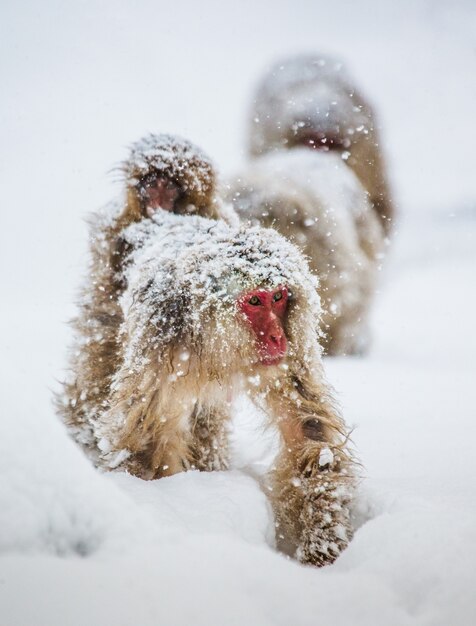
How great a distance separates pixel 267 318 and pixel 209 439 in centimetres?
61

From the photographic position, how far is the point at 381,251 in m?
3.99

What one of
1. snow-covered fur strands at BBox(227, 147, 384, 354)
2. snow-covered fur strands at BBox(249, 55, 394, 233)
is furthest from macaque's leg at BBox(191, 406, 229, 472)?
snow-covered fur strands at BBox(249, 55, 394, 233)

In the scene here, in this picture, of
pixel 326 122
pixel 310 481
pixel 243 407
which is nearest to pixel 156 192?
pixel 243 407

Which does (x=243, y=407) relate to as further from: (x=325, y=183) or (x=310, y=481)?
(x=325, y=183)

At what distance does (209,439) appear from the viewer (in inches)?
58.4

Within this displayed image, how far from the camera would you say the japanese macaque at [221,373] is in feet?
3.46

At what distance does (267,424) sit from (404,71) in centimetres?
572

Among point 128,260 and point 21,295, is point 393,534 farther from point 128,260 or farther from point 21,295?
point 21,295

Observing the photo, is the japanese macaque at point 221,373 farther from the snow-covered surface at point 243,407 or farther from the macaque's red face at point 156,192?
the macaque's red face at point 156,192

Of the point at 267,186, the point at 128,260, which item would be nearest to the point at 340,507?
the point at 128,260

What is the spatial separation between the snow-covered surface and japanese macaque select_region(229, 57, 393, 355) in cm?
30

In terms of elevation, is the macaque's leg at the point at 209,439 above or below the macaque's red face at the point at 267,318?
below

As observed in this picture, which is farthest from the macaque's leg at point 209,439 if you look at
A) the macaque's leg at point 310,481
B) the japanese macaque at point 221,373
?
the macaque's leg at point 310,481

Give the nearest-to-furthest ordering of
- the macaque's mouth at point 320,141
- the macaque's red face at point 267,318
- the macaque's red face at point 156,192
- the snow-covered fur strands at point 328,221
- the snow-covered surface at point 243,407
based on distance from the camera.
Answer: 1. the snow-covered surface at point 243,407
2. the macaque's red face at point 267,318
3. the macaque's red face at point 156,192
4. the snow-covered fur strands at point 328,221
5. the macaque's mouth at point 320,141
